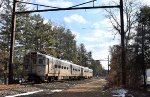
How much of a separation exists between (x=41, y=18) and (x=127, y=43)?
189ft

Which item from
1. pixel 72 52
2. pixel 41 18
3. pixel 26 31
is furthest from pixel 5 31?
pixel 72 52

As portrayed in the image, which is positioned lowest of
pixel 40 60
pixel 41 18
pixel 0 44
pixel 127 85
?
pixel 127 85

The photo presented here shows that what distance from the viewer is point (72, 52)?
12700 cm

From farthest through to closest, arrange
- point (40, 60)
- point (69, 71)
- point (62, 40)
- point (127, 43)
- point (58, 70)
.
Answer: point (62, 40)
point (69, 71)
point (58, 70)
point (40, 60)
point (127, 43)

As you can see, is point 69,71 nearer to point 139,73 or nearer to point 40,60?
point 40,60

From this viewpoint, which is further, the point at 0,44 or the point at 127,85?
the point at 0,44

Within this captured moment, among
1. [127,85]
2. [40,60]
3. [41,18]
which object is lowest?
[127,85]

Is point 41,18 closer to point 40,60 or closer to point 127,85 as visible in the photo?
point 40,60

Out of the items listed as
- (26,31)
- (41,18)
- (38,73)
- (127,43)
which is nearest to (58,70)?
(38,73)

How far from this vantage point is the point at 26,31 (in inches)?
3204

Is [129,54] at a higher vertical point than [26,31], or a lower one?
lower

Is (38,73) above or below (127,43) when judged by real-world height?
below

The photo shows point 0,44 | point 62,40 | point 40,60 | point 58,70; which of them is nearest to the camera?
point 40,60

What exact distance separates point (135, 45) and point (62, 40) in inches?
3517
